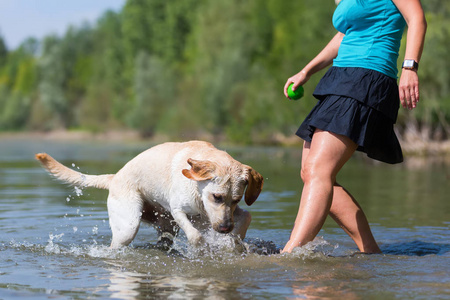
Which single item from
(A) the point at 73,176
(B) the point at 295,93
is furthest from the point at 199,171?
(A) the point at 73,176

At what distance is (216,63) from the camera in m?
54.5

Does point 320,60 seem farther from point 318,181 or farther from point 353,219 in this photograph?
point 353,219

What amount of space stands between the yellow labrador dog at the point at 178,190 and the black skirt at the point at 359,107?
819mm

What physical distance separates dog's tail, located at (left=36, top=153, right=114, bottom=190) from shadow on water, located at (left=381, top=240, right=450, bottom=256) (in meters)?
2.81

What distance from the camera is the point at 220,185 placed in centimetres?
522

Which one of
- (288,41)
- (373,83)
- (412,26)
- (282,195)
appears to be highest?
(288,41)

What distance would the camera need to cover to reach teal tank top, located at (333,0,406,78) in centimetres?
523

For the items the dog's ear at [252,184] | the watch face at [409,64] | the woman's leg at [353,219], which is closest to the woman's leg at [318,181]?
the dog's ear at [252,184]

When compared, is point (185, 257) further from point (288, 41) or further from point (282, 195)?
point (288, 41)

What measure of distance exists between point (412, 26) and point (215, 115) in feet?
146

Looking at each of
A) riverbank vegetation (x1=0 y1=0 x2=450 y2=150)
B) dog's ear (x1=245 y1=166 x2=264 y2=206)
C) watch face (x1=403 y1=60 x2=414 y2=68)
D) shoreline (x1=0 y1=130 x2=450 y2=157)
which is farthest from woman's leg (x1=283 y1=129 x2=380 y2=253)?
riverbank vegetation (x1=0 y1=0 x2=450 y2=150)

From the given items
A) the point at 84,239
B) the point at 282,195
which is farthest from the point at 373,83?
the point at 282,195

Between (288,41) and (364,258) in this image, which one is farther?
(288,41)

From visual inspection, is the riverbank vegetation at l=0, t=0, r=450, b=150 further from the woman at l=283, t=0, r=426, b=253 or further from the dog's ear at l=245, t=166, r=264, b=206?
the dog's ear at l=245, t=166, r=264, b=206
